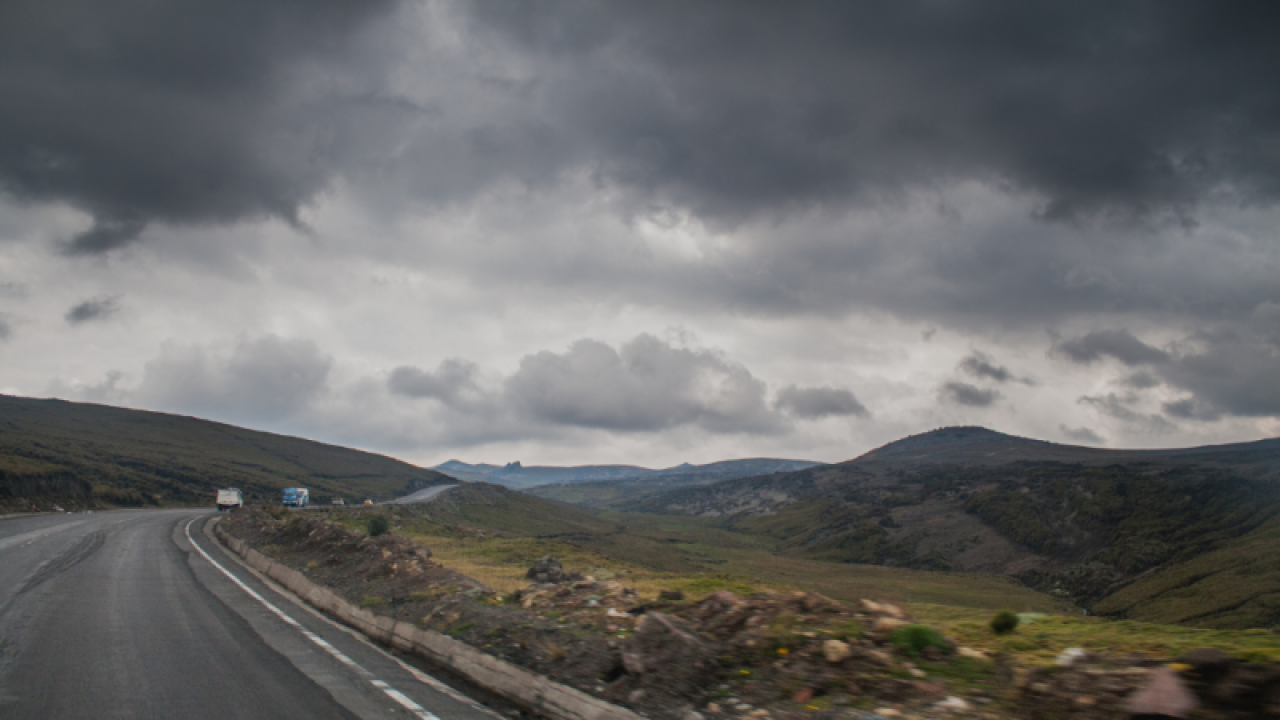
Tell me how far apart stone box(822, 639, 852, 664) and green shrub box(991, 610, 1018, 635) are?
311 centimetres

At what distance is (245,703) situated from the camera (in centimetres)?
949

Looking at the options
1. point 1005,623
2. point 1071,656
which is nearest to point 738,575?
point 1005,623

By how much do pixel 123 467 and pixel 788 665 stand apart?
141812mm

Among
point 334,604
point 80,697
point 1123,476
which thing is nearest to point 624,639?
point 80,697

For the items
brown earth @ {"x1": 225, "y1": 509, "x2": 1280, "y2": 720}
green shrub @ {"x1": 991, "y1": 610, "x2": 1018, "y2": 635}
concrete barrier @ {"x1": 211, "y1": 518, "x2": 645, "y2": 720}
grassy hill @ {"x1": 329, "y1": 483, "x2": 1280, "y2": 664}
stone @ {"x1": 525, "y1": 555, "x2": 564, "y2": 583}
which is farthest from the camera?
stone @ {"x1": 525, "y1": 555, "x2": 564, "y2": 583}

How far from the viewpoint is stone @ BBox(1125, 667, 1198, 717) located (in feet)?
22.2

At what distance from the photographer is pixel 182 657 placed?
38.8ft

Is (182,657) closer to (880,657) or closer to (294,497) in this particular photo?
(880,657)

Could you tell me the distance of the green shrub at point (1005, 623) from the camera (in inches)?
435

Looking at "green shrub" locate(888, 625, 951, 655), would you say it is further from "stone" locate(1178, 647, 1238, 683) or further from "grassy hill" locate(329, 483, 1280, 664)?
"stone" locate(1178, 647, 1238, 683)

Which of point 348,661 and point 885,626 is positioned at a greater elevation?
point 885,626

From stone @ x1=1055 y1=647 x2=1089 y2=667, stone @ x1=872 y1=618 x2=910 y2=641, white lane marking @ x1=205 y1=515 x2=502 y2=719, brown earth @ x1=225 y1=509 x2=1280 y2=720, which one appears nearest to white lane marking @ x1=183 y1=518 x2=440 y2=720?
Result: white lane marking @ x1=205 y1=515 x2=502 y2=719

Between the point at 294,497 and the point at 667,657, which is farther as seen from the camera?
the point at 294,497

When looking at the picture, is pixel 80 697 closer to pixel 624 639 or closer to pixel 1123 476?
pixel 624 639
